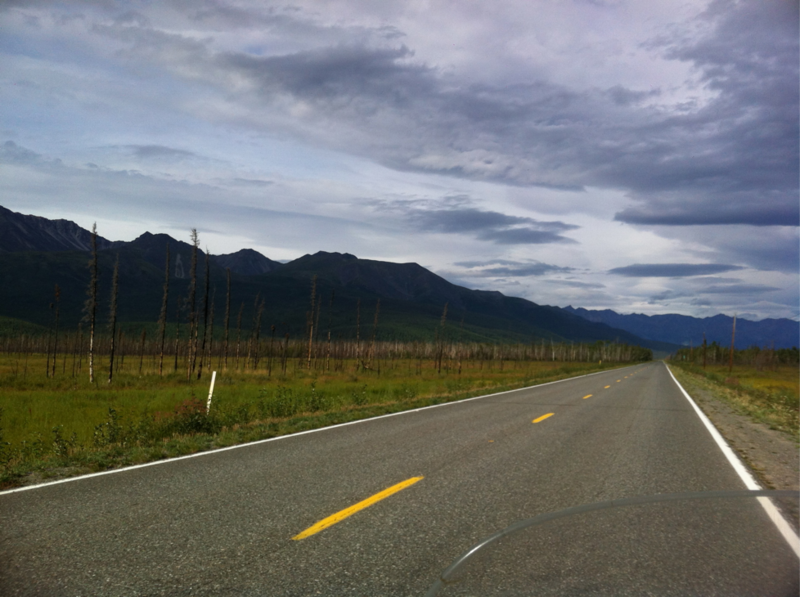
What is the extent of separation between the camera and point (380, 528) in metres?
5.16

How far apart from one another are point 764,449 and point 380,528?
9920mm

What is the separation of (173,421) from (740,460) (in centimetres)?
1206

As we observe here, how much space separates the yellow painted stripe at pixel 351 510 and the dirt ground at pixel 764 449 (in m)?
4.55

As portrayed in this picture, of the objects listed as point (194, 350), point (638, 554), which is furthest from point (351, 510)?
point (194, 350)

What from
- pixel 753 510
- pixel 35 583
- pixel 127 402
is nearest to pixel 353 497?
pixel 35 583

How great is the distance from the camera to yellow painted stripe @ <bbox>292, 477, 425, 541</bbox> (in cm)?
503

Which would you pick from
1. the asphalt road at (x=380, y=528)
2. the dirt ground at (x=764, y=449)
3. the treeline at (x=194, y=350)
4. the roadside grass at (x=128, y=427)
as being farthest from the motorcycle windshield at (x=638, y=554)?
the treeline at (x=194, y=350)

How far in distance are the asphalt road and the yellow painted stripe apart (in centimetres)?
8

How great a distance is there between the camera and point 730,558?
4.63 meters

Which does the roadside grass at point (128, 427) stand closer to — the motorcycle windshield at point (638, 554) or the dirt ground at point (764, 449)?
the motorcycle windshield at point (638, 554)

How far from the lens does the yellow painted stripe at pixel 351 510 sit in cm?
503

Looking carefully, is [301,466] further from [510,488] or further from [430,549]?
[430,549]

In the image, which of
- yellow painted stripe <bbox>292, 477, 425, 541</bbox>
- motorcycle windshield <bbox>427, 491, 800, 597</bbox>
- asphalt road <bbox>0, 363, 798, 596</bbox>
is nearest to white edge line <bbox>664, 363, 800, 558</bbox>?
motorcycle windshield <bbox>427, 491, 800, 597</bbox>

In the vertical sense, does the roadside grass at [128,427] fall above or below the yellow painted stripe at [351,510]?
below
